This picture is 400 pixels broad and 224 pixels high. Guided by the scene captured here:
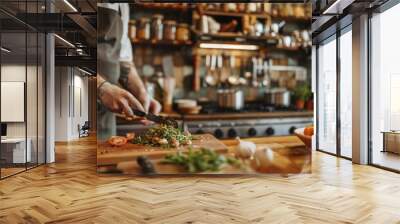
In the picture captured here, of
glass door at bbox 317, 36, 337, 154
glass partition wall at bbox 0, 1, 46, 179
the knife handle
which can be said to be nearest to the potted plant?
the knife handle

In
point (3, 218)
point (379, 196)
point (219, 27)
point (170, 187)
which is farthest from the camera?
point (219, 27)

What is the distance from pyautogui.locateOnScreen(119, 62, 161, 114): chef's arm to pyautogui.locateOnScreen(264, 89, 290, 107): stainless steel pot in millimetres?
1590

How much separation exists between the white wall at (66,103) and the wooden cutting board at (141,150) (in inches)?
326

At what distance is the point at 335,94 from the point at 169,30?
485cm

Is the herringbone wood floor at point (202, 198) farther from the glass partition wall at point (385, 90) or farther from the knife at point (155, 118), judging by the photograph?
the knife at point (155, 118)

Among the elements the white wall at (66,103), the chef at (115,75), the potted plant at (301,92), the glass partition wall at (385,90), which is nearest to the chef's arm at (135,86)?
the chef at (115,75)

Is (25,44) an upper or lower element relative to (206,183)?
upper

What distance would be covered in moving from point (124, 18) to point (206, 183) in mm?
2637

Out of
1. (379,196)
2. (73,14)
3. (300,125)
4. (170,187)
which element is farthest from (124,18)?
(379,196)

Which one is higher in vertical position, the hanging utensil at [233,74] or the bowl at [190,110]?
the hanging utensil at [233,74]

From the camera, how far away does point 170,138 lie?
17.6 ft

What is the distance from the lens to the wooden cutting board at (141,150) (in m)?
5.37

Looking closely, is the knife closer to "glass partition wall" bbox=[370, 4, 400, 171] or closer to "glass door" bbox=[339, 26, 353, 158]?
"glass partition wall" bbox=[370, 4, 400, 171]

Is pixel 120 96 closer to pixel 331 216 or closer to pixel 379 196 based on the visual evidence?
pixel 331 216
